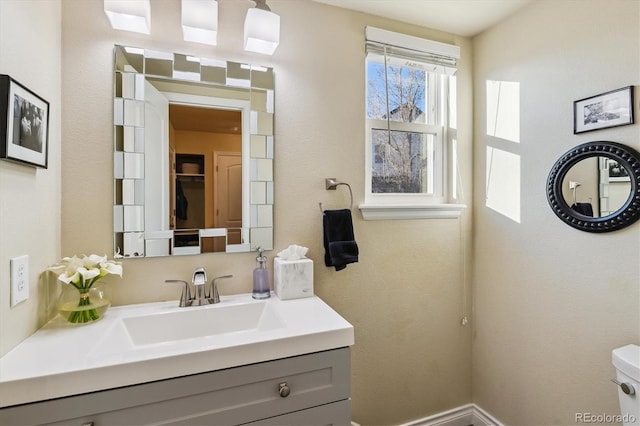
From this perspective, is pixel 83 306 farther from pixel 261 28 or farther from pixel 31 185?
pixel 261 28

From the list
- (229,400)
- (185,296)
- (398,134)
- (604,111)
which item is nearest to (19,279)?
(185,296)

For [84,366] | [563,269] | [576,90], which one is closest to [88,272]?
[84,366]

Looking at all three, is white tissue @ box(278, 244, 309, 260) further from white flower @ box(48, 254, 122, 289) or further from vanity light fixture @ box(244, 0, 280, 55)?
vanity light fixture @ box(244, 0, 280, 55)

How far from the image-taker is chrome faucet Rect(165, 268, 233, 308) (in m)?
1.34

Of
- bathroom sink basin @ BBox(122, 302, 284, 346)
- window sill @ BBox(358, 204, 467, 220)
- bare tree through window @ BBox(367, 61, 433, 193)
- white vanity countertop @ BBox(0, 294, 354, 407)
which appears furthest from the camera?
bare tree through window @ BBox(367, 61, 433, 193)

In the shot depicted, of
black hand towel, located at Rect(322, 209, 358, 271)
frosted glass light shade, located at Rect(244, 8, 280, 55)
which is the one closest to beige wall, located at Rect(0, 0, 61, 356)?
frosted glass light shade, located at Rect(244, 8, 280, 55)

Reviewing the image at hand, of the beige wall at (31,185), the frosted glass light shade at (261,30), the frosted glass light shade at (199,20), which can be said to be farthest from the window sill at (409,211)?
the beige wall at (31,185)

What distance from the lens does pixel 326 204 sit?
1662 millimetres

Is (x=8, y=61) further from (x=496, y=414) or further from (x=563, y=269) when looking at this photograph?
(x=496, y=414)

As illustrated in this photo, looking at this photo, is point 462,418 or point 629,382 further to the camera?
point 462,418

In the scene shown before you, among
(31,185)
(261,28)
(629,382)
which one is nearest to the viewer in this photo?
(31,185)

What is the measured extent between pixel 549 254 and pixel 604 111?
0.68 meters

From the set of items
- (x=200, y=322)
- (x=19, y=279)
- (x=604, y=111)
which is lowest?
(x=200, y=322)

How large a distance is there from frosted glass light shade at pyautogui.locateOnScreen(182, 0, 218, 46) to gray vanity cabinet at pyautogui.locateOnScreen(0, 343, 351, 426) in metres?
1.34
